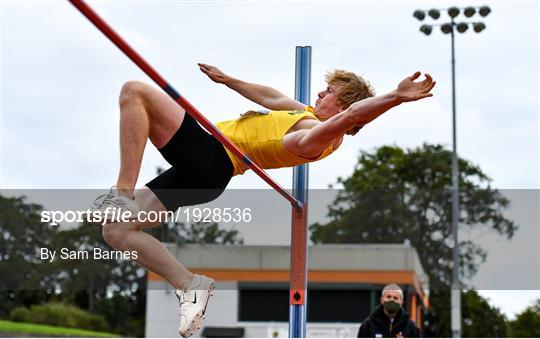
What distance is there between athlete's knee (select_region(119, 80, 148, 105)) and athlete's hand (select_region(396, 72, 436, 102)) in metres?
1.04

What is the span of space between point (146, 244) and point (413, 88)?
52.1 inches

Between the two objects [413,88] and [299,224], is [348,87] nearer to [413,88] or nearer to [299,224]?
[413,88]

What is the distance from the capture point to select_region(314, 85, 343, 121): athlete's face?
16.3ft

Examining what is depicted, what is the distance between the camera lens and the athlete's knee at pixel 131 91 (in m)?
4.39

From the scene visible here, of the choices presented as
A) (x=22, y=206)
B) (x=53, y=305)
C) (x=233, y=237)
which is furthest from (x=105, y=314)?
(x=22, y=206)

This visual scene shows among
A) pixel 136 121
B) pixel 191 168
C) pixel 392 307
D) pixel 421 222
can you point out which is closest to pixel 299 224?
pixel 191 168

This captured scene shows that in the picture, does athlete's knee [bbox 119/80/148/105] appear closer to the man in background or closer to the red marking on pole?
the red marking on pole

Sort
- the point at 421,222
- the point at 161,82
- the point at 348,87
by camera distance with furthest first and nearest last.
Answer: the point at 421,222 < the point at 348,87 < the point at 161,82

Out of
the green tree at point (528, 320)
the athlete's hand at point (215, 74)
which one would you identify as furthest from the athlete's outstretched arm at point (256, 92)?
the green tree at point (528, 320)

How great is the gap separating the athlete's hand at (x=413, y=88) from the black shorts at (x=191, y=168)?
0.91 metres

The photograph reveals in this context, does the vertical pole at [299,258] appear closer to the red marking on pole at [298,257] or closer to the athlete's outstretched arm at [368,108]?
the red marking on pole at [298,257]

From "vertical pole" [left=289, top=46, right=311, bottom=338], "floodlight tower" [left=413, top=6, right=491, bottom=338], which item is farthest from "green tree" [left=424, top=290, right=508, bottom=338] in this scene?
"vertical pole" [left=289, top=46, right=311, bottom=338]

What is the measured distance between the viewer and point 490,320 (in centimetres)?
3306

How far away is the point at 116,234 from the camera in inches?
183
